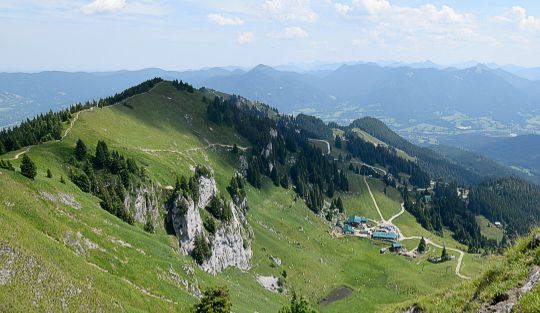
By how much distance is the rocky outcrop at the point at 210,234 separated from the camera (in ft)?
348

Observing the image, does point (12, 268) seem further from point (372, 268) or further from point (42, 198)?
point (372, 268)

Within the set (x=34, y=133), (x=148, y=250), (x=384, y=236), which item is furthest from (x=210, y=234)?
(x=384, y=236)

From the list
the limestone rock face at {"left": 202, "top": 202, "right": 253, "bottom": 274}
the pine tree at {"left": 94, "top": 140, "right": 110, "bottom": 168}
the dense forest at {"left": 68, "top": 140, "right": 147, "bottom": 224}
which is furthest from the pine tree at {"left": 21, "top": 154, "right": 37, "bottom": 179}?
the limestone rock face at {"left": 202, "top": 202, "right": 253, "bottom": 274}

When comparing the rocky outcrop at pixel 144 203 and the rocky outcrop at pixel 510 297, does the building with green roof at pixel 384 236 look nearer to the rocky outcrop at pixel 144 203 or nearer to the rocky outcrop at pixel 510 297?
the rocky outcrop at pixel 144 203

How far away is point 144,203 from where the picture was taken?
329 ft

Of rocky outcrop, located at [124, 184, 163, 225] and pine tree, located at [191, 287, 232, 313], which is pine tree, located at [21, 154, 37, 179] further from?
pine tree, located at [191, 287, 232, 313]

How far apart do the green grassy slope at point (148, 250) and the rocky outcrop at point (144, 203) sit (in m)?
5.14

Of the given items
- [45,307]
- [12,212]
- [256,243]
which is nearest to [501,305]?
[45,307]

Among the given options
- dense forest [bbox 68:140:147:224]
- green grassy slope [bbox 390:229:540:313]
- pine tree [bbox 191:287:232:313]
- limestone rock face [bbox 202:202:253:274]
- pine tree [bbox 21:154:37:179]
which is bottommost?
limestone rock face [bbox 202:202:253:274]

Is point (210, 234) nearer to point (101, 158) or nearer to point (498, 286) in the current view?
point (101, 158)

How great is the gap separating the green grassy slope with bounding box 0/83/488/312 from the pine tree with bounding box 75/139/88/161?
6.10 feet

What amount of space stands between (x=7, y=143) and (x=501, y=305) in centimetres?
11093

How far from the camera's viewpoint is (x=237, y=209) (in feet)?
493

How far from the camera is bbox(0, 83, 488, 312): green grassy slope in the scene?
153 ft
